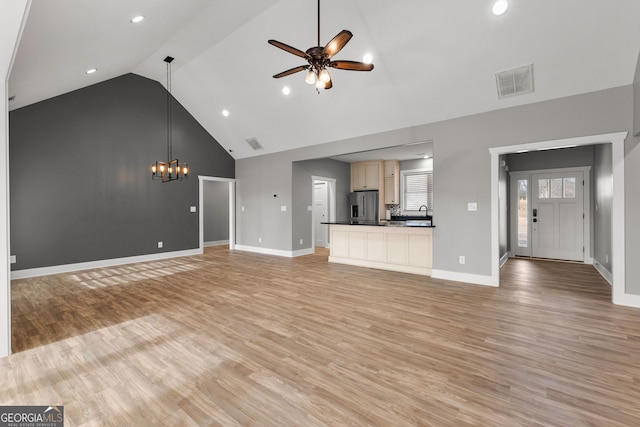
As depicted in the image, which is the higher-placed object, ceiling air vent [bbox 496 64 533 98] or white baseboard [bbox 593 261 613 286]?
ceiling air vent [bbox 496 64 533 98]

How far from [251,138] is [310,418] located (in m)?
6.90

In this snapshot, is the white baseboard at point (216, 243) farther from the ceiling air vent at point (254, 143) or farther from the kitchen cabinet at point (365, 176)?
the kitchen cabinet at point (365, 176)

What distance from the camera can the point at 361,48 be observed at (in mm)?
4219

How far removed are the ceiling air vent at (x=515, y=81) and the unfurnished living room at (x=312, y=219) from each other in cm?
3

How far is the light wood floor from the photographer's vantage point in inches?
69.3

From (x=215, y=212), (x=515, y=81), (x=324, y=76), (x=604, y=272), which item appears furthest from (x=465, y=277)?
(x=215, y=212)

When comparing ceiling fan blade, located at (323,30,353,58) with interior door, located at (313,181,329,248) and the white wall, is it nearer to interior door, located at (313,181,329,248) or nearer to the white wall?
the white wall

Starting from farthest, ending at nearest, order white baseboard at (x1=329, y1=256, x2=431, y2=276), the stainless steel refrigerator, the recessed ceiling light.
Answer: the stainless steel refrigerator < white baseboard at (x1=329, y1=256, x2=431, y2=276) < the recessed ceiling light

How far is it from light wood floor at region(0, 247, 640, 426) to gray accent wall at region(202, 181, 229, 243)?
512 centimetres

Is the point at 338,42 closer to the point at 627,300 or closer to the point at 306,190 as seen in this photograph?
the point at 627,300

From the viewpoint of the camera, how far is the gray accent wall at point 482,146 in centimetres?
360

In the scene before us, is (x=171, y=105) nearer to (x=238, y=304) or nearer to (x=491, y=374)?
(x=238, y=304)

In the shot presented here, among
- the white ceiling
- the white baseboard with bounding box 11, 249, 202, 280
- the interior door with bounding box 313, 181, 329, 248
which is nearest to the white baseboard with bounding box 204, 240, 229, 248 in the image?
the white baseboard with bounding box 11, 249, 202, 280

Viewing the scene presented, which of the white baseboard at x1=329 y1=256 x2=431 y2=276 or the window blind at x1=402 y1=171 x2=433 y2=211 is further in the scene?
the window blind at x1=402 y1=171 x2=433 y2=211
